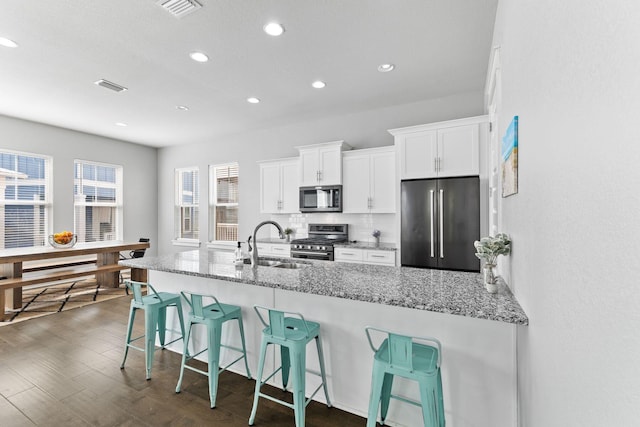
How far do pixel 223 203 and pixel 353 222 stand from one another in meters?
3.09

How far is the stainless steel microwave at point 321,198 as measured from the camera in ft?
15.2

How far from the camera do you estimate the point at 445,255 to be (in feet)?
11.7

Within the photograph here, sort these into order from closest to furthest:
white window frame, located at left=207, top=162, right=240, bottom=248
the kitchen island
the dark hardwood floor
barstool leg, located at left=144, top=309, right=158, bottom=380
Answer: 1. the kitchen island
2. the dark hardwood floor
3. barstool leg, located at left=144, top=309, right=158, bottom=380
4. white window frame, located at left=207, top=162, right=240, bottom=248

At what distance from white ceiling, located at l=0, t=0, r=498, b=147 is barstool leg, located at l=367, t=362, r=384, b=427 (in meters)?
2.52

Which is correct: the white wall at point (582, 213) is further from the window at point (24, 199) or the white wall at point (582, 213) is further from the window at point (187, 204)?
the window at point (24, 199)

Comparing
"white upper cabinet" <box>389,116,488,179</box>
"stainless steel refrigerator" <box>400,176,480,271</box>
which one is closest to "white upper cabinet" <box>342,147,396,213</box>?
"white upper cabinet" <box>389,116,488,179</box>

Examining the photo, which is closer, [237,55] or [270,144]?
[237,55]

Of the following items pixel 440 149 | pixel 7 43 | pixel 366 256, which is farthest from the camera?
pixel 366 256

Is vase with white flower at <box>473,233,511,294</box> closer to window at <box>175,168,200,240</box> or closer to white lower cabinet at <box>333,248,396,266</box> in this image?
white lower cabinet at <box>333,248,396,266</box>

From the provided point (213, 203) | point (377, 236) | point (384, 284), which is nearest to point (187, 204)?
point (213, 203)

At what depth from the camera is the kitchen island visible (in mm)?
1562

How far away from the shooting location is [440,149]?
3721 mm

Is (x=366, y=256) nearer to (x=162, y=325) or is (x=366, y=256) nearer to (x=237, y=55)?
(x=162, y=325)

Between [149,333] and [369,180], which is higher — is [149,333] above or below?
below
